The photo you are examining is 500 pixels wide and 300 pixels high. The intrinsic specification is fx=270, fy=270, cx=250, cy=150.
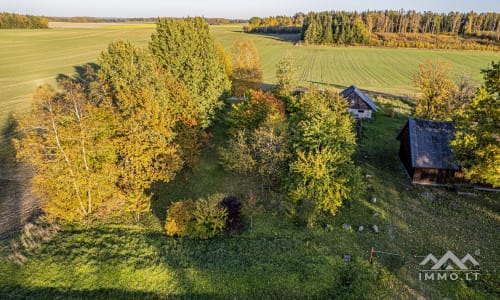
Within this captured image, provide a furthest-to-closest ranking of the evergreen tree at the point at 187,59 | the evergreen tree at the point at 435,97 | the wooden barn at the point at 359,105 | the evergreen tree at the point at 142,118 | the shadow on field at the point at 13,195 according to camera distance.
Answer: the wooden barn at the point at 359,105
the evergreen tree at the point at 435,97
the evergreen tree at the point at 187,59
the evergreen tree at the point at 142,118
the shadow on field at the point at 13,195

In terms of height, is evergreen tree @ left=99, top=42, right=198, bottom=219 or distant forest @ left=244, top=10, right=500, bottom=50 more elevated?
distant forest @ left=244, top=10, right=500, bottom=50

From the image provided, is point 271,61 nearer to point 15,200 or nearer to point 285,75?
point 285,75

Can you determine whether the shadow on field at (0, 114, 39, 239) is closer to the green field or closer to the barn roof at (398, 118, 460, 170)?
the green field

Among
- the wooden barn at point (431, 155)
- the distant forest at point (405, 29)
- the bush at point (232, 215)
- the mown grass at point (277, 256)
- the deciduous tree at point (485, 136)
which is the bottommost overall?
the mown grass at point (277, 256)

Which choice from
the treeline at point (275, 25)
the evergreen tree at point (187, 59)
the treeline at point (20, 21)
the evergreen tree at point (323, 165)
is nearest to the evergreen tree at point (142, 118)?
the evergreen tree at point (187, 59)

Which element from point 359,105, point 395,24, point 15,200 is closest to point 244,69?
point 359,105

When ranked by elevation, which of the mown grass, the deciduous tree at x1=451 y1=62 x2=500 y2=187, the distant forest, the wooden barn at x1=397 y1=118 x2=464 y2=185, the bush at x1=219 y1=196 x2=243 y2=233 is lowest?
the mown grass

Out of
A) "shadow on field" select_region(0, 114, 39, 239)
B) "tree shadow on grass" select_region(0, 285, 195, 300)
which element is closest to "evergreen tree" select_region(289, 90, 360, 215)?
"tree shadow on grass" select_region(0, 285, 195, 300)

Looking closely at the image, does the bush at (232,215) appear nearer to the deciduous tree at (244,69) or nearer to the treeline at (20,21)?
the deciduous tree at (244,69)
